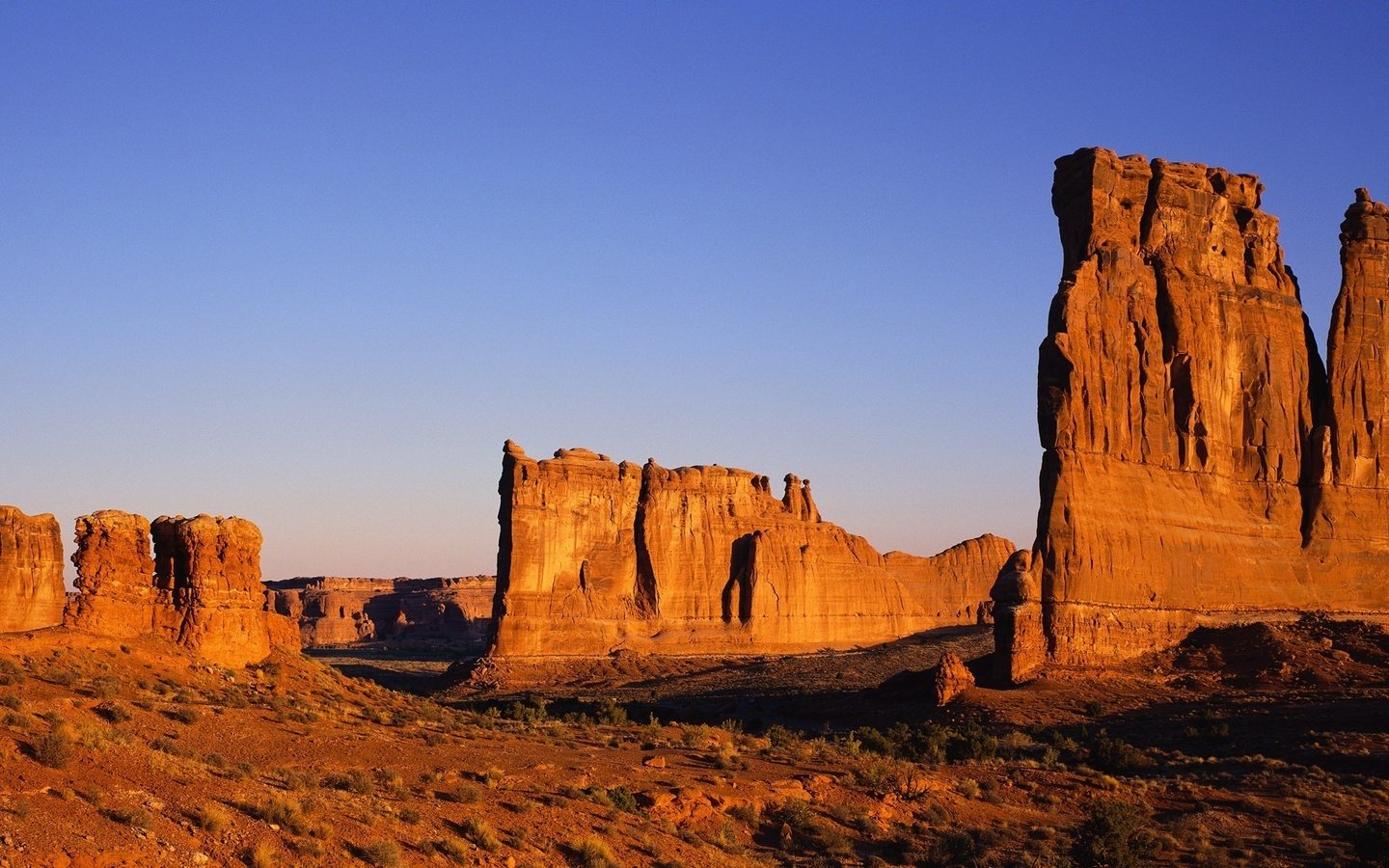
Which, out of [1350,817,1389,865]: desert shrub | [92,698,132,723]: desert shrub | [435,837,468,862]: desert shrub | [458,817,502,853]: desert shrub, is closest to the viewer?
[435,837,468,862]: desert shrub

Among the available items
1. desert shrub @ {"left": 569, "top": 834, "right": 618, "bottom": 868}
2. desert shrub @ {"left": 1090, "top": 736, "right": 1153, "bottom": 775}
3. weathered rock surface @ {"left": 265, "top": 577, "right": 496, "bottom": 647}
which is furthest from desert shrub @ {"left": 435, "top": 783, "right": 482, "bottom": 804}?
weathered rock surface @ {"left": 265, "top": 577, "right": 496, "bottom": 647}

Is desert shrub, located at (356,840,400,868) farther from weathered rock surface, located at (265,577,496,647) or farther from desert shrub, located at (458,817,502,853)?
weathered rock surface, located at (265,577,496,647)

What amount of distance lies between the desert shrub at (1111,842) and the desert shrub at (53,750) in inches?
585

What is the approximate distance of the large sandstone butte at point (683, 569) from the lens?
79.9 meters

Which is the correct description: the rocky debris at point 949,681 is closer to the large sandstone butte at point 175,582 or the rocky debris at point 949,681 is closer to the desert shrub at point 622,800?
the large sandstone butte at point 175,582

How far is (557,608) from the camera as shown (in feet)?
264

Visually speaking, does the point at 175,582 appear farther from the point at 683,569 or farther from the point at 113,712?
the point at 683,569

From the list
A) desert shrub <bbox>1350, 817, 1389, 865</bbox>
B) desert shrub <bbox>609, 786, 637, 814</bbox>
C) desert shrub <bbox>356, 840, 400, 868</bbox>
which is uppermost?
desert shrub <bbox>356, 840, 400, 868</bbox>

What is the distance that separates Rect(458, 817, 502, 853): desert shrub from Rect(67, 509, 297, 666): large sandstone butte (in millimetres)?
12971

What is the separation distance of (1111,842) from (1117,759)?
36.4 feet

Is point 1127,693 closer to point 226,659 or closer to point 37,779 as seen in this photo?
point 226,659

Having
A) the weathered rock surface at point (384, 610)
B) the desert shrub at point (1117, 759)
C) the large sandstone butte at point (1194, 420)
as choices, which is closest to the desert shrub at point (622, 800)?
the desert shrub at point (1117, 759)

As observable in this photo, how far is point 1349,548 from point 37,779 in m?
50.1

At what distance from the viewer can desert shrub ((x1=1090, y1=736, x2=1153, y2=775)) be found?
3400cm
